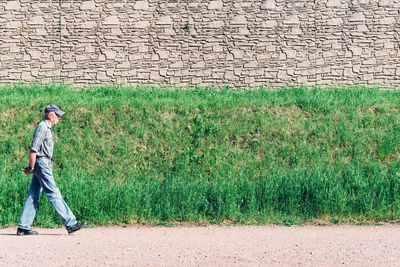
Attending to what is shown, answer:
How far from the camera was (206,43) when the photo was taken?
1462 centimetres

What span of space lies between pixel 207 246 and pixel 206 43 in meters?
9.81

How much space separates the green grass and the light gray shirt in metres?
1.28

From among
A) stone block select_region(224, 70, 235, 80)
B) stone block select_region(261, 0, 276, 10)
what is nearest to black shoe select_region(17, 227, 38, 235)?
stone block select_region(224, 70, 235, 80)

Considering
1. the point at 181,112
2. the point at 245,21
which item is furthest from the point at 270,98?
the point at 245,21

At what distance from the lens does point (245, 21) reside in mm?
14641

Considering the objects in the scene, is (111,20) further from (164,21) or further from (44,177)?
(44,177)

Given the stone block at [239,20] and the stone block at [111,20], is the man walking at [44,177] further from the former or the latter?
the stone block at [239,20]

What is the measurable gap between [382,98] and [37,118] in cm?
867

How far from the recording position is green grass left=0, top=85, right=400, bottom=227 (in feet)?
24.8

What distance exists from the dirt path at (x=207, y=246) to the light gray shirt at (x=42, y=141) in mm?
Answer: 1150

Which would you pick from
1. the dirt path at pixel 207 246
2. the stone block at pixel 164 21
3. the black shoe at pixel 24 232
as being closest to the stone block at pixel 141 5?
the stone block at pixel 164 21

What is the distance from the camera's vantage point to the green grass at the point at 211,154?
7559 millimetres

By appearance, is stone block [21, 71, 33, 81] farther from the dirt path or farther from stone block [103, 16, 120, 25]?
the dirt path

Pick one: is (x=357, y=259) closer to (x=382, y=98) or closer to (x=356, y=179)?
(x=356, y=179)
